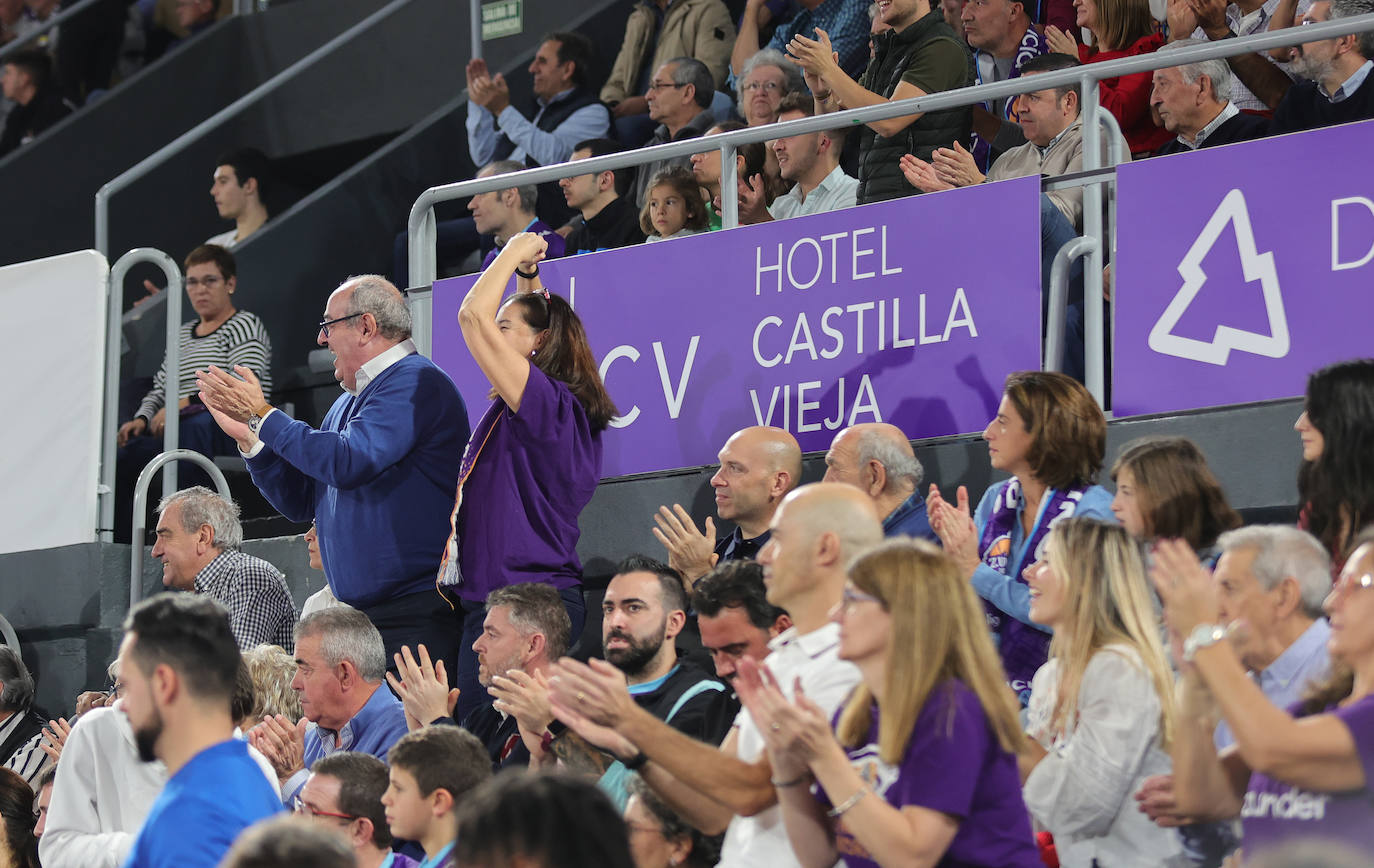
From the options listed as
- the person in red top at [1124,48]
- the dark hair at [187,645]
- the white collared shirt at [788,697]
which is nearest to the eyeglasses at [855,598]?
the white collared shirt at [788,697]

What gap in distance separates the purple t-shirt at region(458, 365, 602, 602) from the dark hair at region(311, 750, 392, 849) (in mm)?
1019

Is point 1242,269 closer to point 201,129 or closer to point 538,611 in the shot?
point 538,611

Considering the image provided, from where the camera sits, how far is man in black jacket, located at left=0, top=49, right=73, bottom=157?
1379 centimetres

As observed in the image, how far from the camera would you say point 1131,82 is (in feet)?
24.8

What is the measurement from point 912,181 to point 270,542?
3235mm

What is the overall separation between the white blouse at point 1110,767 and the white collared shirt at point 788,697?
1.87ft

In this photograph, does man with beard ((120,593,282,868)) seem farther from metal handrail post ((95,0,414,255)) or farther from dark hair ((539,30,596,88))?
dark hair ((539,30,596,88))

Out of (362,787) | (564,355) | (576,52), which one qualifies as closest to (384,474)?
(564,355)

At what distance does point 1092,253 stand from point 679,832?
2.65 meters

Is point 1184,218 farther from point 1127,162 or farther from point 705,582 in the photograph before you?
point 705,582

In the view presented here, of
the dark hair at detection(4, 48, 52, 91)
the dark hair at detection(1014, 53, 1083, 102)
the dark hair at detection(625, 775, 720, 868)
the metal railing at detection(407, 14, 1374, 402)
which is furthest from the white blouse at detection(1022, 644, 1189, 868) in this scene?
the dark hair at detection(4, 48, 52, 91)

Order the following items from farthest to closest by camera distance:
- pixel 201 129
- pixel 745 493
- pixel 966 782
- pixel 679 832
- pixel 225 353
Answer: pixel 201 129 → pixel 225 353 → pixel 745 493 → pixel 679 832 → pixel 966 782

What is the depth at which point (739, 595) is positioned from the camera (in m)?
5.34

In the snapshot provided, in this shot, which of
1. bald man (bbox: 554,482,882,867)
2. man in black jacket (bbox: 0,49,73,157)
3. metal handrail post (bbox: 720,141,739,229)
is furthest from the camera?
man in black jacket (bbox: 0,49,73,157)
